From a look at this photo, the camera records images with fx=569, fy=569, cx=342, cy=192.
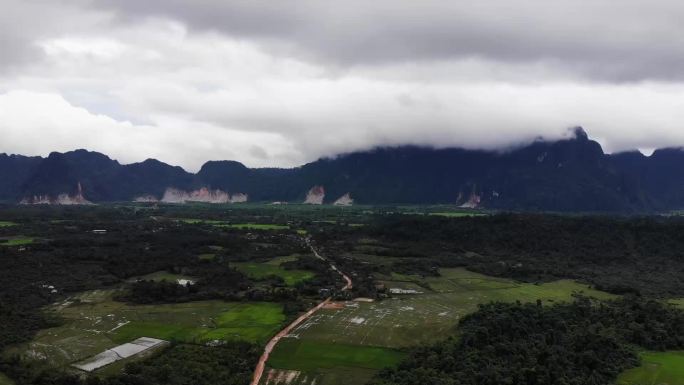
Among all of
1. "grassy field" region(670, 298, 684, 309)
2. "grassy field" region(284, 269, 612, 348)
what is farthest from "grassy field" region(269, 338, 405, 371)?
"grassy field" region(670, 298, 684, 309)

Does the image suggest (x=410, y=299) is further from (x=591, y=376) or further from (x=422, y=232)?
(x=422, y=232)

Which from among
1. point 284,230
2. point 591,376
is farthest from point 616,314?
point 284,230

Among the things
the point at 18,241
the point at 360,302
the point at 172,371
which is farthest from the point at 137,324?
the point at 18,241

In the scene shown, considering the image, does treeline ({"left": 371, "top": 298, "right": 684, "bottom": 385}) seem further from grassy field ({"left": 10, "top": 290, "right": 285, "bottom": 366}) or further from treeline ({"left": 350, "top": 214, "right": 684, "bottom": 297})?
treeline ({"left": 350, "top": 214, "right": 684, "bottom": 297})

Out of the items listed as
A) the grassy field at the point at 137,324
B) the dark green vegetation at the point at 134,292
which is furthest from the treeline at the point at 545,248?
the grassy field at the point at 137,324

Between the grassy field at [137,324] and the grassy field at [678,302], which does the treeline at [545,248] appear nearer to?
the grassy field at [678,302]
